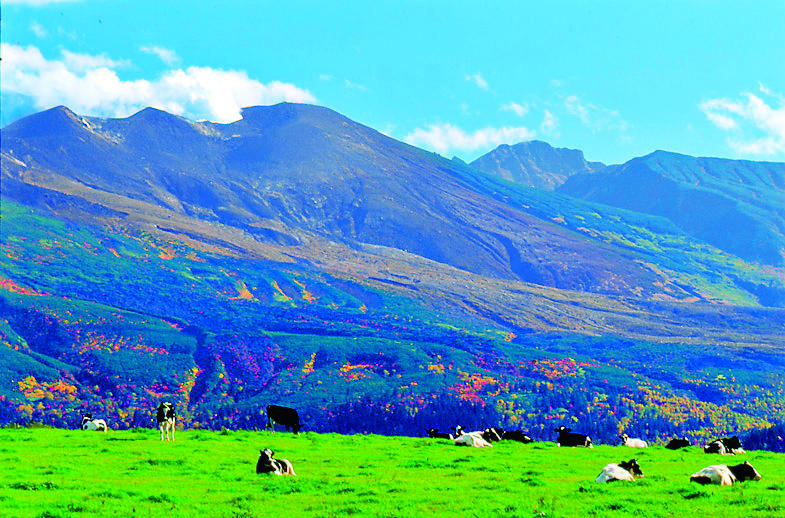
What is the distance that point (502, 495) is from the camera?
75.0 ft

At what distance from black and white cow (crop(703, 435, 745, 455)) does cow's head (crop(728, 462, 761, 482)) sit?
47.3ft

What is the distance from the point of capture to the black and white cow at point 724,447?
1523 inches

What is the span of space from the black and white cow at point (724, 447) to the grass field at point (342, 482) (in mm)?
2417

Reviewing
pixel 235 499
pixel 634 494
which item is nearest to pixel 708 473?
pixel 634 494

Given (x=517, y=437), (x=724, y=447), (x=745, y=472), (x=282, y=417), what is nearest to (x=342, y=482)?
(x=745, y=472)

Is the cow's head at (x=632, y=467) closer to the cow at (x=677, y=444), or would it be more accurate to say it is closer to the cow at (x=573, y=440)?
the cow at (x=573, y=440)

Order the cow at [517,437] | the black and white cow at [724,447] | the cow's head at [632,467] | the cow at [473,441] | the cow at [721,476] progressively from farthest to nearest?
the cow at [517,437], the cow at [473,441], the black and white cow at [724,447], the cow's head at [632,467], the cow at [721,476]

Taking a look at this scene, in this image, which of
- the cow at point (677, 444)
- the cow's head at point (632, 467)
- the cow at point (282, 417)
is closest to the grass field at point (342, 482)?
the cow's head at point (632, 467)

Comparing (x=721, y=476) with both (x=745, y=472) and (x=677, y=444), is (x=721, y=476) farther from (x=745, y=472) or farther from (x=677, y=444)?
(x=677, y=444)

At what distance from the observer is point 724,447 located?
39.5m

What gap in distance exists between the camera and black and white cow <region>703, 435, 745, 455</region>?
3869 cm

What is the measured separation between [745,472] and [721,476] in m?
1.54

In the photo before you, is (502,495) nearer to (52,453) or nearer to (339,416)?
(52,453)

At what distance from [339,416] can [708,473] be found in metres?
173
